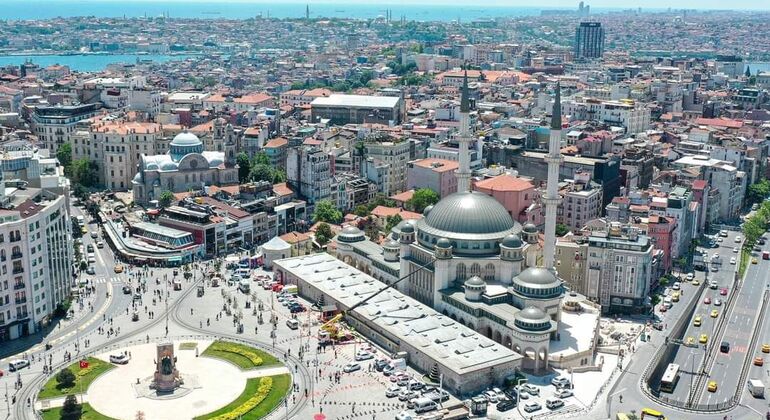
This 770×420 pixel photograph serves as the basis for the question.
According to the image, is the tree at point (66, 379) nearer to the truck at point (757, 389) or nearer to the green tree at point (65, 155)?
the truck at point (757, 389)

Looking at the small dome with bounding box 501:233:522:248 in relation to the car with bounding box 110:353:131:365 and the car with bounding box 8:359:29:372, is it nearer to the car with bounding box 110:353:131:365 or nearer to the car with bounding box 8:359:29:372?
the car with bounding box 110:353:131:365

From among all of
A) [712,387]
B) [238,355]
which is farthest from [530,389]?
[238,355]

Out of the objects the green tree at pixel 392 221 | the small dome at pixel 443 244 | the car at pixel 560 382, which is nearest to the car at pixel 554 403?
the car at pixel 560 382

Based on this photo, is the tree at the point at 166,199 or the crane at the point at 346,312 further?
the tree at the point at 166,199

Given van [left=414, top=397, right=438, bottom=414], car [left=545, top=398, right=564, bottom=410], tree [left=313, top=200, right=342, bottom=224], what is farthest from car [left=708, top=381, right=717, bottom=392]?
tree [left=313, top=200, right=342, bottom=224]

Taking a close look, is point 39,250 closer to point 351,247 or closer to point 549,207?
point 351,247

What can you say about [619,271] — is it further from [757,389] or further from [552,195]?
[757,389]
